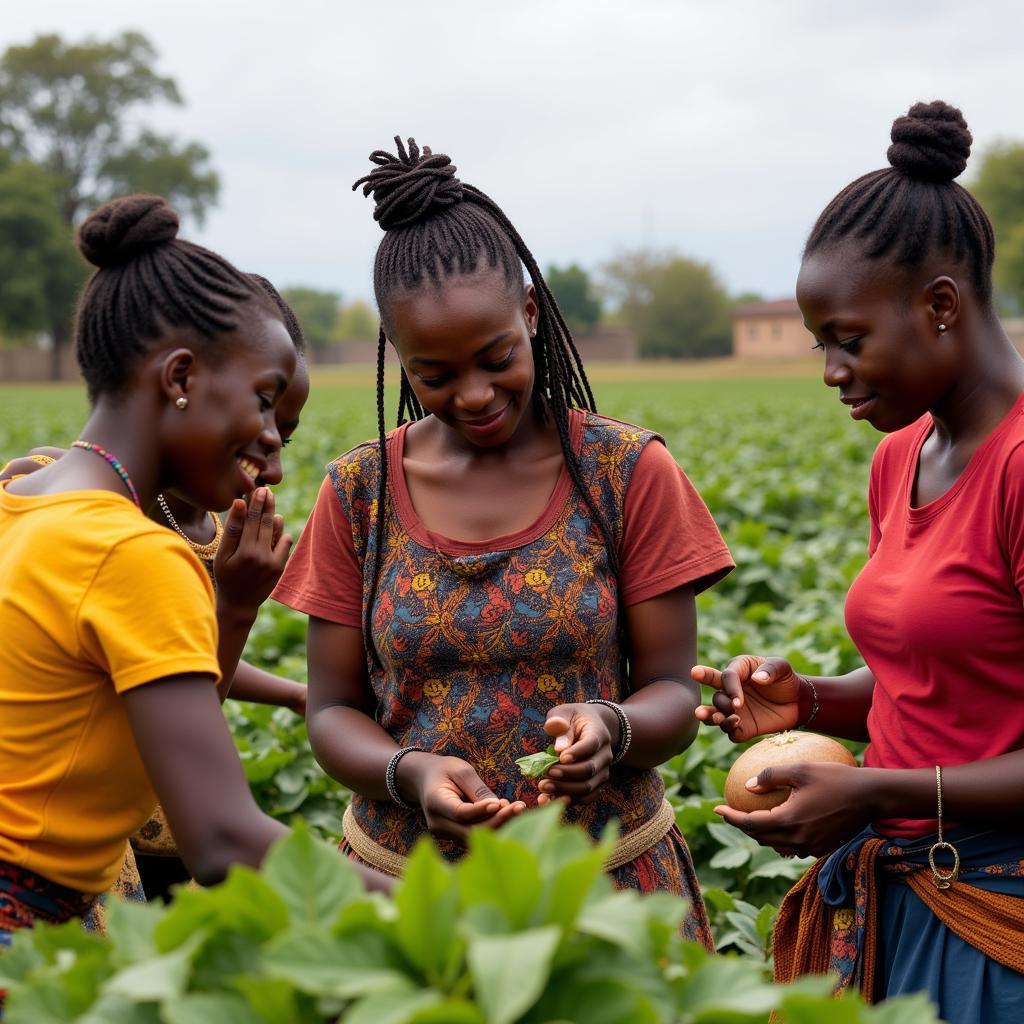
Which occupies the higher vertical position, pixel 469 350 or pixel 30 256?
pixel 30 256

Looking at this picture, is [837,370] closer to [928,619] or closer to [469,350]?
[928,619]

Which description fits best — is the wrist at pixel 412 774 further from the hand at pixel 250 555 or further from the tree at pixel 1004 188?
the tree at pixel 1004 188

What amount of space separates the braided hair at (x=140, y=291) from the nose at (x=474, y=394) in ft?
1.38

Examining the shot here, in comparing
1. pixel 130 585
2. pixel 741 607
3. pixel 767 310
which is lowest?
pixel 741 607

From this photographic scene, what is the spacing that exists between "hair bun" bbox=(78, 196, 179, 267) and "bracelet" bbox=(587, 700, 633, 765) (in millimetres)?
1094

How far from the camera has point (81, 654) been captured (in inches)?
70.7

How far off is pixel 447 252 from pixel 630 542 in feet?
2.11

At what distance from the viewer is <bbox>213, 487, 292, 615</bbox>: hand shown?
2.48 m

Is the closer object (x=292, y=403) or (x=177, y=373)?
(x=177, y=373)

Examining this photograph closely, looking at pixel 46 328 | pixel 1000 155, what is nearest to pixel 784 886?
pixel 46 328

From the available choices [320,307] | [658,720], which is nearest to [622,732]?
[658,720]

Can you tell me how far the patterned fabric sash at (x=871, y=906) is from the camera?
2.20 m

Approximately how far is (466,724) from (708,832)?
5.40ft

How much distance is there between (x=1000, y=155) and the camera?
270 feet
